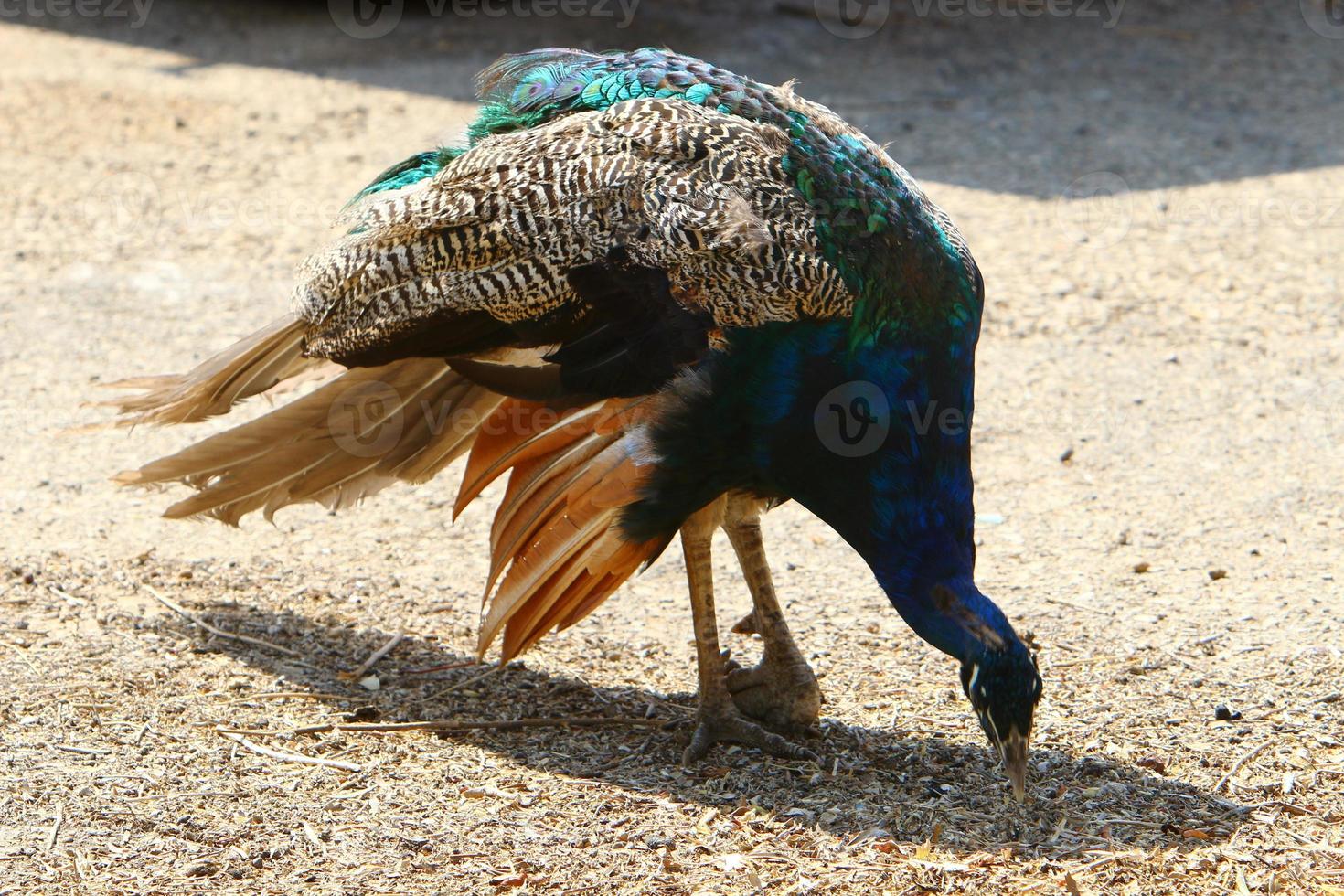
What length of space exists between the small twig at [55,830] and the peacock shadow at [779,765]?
0.74m

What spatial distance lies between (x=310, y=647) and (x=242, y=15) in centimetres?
945

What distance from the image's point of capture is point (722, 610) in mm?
5309

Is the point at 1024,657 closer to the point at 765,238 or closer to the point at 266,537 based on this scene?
the point at 765,238

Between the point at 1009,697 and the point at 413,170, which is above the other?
the point at 413,170

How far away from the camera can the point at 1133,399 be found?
6.82 metres

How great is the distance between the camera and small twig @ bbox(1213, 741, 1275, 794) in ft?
13.7

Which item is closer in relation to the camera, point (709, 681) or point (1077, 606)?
point (709, 681)

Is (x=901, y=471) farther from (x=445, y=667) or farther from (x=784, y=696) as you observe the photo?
(x=445, y=667)

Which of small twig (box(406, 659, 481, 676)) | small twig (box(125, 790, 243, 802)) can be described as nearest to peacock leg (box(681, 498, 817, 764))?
small twig (box(406, 659, 481, 676))

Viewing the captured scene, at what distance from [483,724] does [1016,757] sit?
158 cm


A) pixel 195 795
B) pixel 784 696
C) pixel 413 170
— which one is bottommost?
pixel 195 795

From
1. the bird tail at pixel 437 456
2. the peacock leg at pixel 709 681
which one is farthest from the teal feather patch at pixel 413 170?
the peacock leg at pixel 709 681

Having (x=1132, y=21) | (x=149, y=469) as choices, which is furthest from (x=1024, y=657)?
(x=1132, y=21)

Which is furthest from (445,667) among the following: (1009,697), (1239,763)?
(1239,763)
